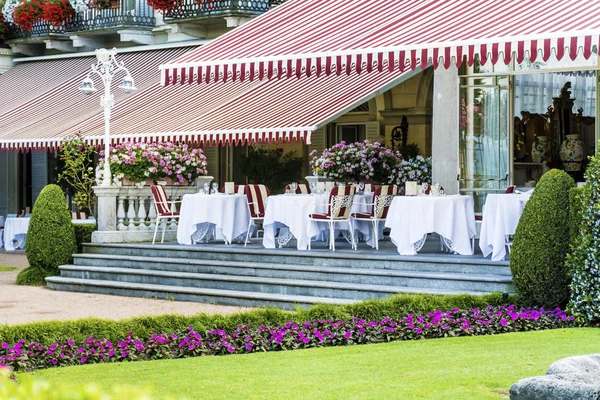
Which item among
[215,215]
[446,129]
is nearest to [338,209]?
[215,215]

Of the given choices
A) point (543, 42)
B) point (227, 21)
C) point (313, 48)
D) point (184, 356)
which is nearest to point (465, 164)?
point (313, 48)

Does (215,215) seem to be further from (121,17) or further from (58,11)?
(58,11)

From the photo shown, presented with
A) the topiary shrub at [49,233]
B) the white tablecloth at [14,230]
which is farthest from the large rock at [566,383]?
the white tablecloth at [14,230]

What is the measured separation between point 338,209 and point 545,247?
4174 millimetres

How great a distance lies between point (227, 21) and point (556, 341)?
527 inches

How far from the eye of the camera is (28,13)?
24.4 m

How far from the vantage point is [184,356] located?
8461mm

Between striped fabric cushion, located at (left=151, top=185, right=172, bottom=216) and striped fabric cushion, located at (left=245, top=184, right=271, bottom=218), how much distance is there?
1212mm

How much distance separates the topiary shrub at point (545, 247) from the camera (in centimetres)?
1014

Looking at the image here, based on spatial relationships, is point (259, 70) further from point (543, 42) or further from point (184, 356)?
point (184, 356)

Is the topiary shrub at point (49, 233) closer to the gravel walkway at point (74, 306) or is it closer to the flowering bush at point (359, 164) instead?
the gravel walkway at point (74, 306)

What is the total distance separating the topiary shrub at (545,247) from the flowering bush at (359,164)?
21.2 ft

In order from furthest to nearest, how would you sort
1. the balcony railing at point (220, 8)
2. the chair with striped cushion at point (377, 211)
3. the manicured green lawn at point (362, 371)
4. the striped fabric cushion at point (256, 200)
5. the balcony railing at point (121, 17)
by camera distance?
the balcony railing at point (121, 17) → the balcony railing at point (220, 8) → the striped fabric cushion at point (256, 200) → the chair with striped cushion at point (377, 211) → the manicured green lawn at point (362, 371)

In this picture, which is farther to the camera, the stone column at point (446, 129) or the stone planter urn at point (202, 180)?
the stone planter urn at point (202, 180)
